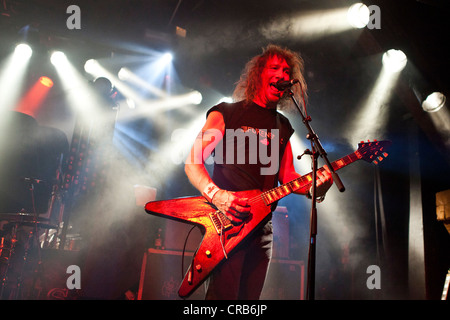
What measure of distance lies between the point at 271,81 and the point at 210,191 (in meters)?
1.11

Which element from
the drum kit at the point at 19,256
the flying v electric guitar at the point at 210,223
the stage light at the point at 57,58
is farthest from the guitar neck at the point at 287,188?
the stage light at the point at 57,58

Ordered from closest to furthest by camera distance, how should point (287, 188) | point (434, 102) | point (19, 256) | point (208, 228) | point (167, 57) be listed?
1. point (208, 228)
2. point (287, 188)
3. point (19, 256)
4. point (434, 102)
5. point (167, 57)

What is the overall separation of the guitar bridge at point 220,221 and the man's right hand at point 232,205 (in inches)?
2.4

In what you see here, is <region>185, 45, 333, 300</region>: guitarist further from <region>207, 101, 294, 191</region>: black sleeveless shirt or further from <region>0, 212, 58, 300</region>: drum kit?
<region>0, 212, 58, 300</region>: drum kit

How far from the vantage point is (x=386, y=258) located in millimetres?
4957

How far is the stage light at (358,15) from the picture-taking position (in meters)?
4.39

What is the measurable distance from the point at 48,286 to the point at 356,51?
5539mm

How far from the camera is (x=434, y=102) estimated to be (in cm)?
421

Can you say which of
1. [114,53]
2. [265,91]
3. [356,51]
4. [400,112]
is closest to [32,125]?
[114,53]

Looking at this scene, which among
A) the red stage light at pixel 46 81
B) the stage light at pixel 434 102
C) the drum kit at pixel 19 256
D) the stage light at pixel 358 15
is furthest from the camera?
the red stage light at pixel 46 81

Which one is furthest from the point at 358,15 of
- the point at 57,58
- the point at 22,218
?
the point at 57,58

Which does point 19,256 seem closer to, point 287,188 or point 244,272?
point 244,272

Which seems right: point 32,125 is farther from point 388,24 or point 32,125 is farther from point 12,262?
point 388,24

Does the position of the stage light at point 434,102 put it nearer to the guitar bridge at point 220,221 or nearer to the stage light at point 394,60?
the stage light at point 394,60
